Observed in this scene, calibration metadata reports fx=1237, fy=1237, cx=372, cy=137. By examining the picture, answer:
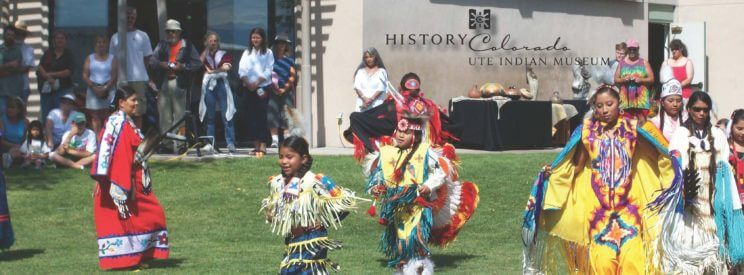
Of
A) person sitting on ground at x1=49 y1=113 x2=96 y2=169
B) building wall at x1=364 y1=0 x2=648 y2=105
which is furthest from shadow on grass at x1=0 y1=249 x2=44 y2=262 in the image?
building wall at x1=364 y1=0 x2=648 y2=105

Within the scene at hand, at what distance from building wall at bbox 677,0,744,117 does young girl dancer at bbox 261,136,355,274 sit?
59.4 ft

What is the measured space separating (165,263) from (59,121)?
6.08m

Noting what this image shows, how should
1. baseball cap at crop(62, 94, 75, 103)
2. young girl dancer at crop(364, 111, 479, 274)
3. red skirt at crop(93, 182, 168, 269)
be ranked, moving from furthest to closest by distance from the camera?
baseball cap at crop(62, 94, 75, 103) < red skirt at crop(93, 182, 168, 269) < young girl dancer at crop(364, 111, 479, 274)

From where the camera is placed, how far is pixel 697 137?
Answer: 9094 mm

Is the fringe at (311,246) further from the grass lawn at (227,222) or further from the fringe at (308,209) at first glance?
the grass lawn at (227,222)

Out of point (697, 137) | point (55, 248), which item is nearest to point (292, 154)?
point (697, 137)

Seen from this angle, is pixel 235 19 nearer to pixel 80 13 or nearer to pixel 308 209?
pixel 80 13

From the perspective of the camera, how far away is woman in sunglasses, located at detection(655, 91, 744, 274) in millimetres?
8891

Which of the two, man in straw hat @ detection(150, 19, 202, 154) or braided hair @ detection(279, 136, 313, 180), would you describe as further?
man in straw hat @ detection(150, 19, 202, 154)

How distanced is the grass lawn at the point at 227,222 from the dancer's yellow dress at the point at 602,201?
1.77 m

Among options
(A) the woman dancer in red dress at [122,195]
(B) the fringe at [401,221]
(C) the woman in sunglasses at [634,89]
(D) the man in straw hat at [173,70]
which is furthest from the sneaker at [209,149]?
(B) the fringe at [401,221]

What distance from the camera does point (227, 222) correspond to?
523 inches

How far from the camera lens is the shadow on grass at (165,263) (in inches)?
425

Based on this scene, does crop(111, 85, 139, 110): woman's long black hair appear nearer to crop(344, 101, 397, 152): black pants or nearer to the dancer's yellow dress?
crop(344, 101, 397, 152): black pants
